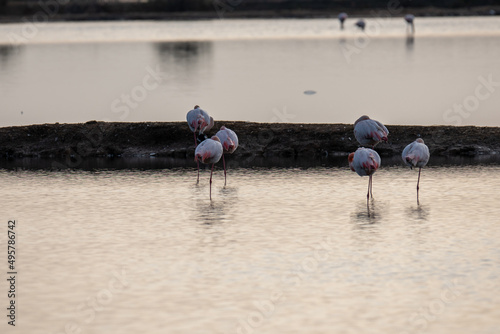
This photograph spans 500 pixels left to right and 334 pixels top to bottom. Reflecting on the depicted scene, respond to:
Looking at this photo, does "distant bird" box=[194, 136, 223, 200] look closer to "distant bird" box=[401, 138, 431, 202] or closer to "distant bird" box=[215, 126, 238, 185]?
"distant bird" box=[215, 126, 238, 185]

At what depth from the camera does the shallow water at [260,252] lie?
9.09m

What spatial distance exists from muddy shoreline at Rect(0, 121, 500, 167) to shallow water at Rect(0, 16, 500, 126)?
132 inches

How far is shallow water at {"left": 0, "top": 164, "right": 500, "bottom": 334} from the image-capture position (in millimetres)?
9086

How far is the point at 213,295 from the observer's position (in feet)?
31.9

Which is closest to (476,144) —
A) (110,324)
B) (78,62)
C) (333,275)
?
(333,275)

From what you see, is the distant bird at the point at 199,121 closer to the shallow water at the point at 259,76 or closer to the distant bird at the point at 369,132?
the distant bird at the point at 369,132

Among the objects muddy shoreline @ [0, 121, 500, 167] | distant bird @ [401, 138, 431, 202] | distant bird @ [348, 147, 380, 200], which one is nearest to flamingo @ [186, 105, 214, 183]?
muddy shoreline @ [0, 121, 500, 167]

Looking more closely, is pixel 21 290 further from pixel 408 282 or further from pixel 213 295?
pixel 408 282

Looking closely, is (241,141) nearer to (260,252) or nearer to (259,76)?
(260,252)

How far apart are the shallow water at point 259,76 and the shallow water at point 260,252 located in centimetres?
780

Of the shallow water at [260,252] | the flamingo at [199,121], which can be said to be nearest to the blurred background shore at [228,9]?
the flamingo at [199,121]

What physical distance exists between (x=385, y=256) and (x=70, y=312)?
147 inches

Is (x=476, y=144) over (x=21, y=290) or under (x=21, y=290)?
over

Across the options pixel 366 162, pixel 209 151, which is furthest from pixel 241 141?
pixel 366 162
